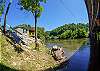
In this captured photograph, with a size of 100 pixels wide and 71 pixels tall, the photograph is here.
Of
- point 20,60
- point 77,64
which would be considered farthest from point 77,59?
point 20,60

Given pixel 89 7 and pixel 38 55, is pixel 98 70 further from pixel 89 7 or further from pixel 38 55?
pixel 89 7

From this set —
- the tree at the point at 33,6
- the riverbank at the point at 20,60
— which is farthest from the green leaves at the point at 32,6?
the riverbank at the point at 20,60

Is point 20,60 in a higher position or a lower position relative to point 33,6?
lower

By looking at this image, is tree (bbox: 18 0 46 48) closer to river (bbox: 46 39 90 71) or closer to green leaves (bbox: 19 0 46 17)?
green leaves (bbox: 19 0 46 17)

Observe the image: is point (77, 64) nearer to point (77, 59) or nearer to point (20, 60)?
point (77, 59)

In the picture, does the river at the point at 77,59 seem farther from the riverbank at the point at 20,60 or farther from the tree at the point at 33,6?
the tree at the point at 33,6

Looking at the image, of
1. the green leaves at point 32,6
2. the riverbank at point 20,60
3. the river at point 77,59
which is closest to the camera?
the river at point 77,59

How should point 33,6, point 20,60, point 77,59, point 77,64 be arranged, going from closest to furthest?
1. point 77,64
2. point 77,59
3. point 20,60
4. point 33,6

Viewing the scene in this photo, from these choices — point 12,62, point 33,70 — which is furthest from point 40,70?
point 12,62

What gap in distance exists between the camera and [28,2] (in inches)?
1222

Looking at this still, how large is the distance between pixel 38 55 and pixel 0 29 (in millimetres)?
7983

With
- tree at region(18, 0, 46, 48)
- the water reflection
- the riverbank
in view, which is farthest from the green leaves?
the water reflection

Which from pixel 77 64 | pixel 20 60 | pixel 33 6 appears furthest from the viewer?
pixel 33 6

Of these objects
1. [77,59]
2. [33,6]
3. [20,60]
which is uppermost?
[33,6]
